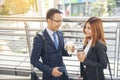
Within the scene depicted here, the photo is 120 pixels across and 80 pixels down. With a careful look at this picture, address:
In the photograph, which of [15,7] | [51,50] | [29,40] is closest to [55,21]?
[51,50]

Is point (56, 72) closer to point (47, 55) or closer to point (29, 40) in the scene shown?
point (47, 55)

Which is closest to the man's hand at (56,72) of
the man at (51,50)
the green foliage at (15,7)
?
the man at (51,50)

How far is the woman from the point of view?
178 cm

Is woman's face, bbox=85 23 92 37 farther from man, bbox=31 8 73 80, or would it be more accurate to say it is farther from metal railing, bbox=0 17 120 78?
metal railing, bbox=0 17 120 78

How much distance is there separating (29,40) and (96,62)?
1.12 meters

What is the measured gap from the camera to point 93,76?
187cm

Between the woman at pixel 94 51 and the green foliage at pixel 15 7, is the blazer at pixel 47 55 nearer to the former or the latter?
the woman at pixel 94 51

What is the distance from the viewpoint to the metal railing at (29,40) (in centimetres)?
242

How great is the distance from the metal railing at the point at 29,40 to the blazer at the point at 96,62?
22.2 inches

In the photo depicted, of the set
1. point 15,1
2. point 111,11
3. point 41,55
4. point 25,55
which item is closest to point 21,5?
point 15,1

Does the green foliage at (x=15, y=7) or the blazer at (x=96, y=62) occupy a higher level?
the green foliage at (x=15, y=7)

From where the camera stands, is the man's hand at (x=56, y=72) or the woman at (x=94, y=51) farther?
the man's hand at (x=56, y=72)

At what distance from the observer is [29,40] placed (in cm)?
270

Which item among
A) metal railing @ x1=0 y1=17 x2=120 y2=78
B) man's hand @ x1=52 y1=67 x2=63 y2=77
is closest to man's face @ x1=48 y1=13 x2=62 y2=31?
man's hand @ x1=52 y1=67 x2=63 y2=77
